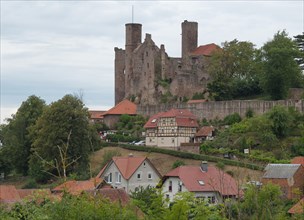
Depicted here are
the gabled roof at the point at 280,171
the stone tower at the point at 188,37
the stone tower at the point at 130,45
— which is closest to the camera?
the gabled roof at the point at 280,171

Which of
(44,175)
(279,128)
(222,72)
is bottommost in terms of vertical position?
(44,175)

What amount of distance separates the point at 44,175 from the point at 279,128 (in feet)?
62.9

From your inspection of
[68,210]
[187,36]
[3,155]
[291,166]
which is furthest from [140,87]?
[68,210]

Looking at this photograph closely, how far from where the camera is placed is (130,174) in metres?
49.8

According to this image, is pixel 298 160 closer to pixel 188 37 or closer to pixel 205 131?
pixel 205 131

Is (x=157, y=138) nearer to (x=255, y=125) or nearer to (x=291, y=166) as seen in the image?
(x=255, y=125)

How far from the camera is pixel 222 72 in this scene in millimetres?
72938

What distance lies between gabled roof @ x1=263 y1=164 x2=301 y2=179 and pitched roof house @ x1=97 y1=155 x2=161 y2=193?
7774 mm

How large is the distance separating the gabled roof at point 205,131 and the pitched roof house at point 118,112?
13286mm

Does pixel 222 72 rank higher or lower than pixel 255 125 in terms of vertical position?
higher

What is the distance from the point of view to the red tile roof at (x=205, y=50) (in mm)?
79000

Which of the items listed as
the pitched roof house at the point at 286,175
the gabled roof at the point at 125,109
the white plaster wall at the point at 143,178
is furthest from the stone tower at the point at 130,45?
the pitched roof house at the point at 286,175

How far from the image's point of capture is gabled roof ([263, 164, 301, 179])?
45531 millimetres

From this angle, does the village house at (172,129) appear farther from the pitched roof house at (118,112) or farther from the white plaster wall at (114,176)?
the white plaster wall at (114,176)
